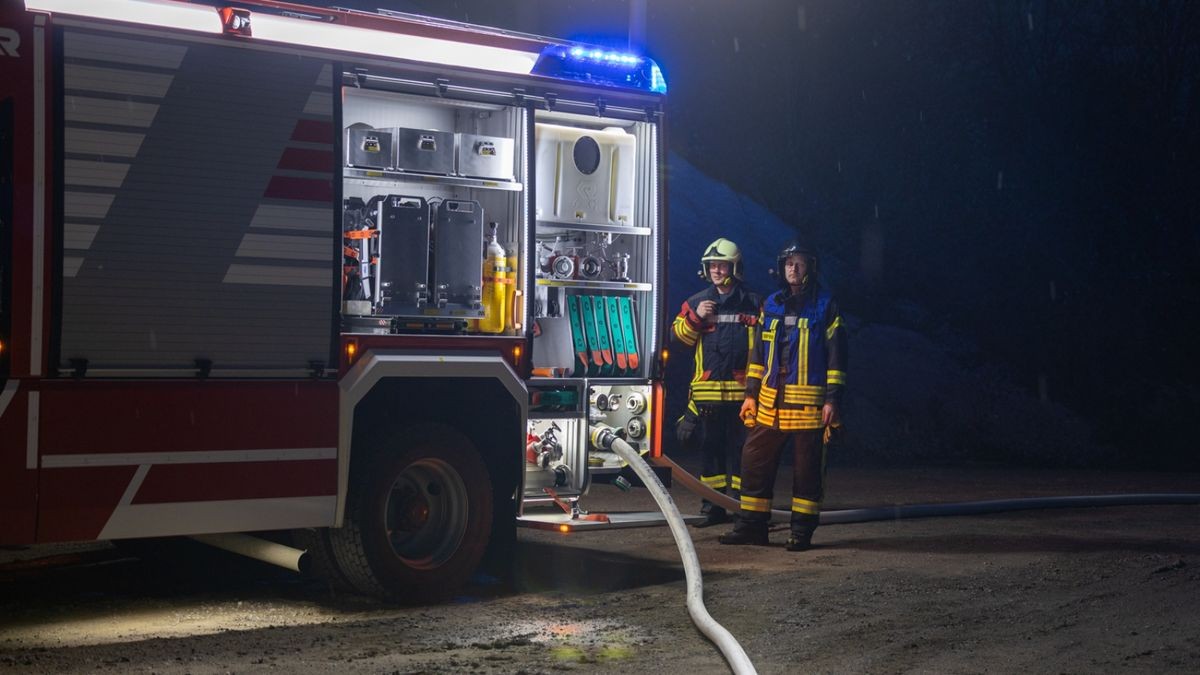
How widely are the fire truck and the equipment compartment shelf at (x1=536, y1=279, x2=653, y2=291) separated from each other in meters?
0.02

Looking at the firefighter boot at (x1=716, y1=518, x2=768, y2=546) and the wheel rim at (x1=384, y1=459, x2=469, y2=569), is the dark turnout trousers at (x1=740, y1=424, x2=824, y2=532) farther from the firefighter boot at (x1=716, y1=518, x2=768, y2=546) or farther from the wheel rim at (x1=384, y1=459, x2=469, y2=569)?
the wheel rim at (x1=384, y1=459, x2=469, y2=569)

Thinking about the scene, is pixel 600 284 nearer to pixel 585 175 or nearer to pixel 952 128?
pixel 585 175

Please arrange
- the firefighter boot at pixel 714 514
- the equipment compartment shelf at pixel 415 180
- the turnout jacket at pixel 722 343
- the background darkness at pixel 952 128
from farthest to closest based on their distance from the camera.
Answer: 1. the background darkness at pixel 952 128
2. the firefighter boot at pixel 714 514
3. the turnout jacket at pixel 722 343
4. the equipment compartment shelf at pixel 415 180

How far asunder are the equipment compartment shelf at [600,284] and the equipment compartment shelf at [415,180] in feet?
2.13

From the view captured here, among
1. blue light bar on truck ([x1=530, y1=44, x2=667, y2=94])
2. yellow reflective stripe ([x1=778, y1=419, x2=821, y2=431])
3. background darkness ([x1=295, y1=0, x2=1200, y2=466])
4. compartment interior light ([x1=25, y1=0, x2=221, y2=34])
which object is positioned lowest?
yellow reflective stripe ([x1=778, y1=419, x2=821, y2=431])

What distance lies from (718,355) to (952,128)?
64.2 ft

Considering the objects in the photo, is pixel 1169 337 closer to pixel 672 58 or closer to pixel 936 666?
pixel 672 58

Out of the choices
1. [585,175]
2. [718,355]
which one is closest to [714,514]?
[718,355]

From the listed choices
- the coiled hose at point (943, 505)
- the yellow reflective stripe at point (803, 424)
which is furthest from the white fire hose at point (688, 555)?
the yellow reflective stripe at point (803, 424)

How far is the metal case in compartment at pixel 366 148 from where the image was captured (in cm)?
805

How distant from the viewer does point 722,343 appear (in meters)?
10.9

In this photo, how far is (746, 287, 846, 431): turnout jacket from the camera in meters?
10.0

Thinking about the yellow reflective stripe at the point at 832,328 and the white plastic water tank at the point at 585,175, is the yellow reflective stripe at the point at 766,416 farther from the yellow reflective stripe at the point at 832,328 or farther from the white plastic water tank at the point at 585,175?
the white plastic water tank at the point at 585,175

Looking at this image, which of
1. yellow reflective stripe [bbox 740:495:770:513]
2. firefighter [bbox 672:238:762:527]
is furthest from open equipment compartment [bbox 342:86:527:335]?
yellow reflective stripe [bbox 740:495:770:513]
